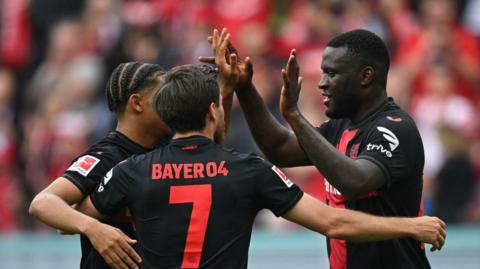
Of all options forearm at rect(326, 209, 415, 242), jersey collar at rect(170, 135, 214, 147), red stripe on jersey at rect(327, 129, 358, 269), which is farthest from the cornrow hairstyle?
forearm at rect(326, 209, 415, 242)

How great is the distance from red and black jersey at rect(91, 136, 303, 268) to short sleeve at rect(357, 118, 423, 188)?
598mm

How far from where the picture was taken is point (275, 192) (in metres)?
5.21

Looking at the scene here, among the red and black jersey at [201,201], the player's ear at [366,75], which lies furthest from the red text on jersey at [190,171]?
the player's ear at [366,75]

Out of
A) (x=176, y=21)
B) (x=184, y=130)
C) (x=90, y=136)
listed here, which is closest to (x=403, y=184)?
(x=184, y=130)

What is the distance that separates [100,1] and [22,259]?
3.89 meters

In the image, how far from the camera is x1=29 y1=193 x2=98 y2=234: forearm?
5.32 metres

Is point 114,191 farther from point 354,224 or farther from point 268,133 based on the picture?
point 268,133

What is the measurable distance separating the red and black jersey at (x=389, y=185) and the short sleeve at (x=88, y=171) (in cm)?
123

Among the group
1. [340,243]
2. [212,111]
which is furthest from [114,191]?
[340,243]

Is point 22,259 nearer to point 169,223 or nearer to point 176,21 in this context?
point 176,21

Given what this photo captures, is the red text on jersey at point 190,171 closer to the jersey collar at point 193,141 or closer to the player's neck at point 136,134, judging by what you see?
the jersey collar at point 193,141

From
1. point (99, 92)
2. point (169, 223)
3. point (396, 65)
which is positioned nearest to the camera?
point (169, 223)

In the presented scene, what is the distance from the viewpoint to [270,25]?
12.7 m

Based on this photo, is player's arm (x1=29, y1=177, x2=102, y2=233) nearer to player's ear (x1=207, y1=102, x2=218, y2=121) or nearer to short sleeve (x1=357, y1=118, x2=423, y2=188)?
player's ear (x1=207, y1=102, x2=218, y2=121)
